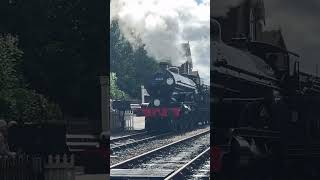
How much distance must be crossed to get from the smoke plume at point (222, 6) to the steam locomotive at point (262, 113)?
101 mm

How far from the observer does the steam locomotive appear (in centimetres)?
433

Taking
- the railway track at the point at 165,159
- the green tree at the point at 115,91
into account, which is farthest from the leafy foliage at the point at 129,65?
the railway track at the point at 165,159

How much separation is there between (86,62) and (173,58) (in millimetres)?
857

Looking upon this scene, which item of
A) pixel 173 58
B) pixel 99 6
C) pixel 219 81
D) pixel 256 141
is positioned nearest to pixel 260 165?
pixel 256 141

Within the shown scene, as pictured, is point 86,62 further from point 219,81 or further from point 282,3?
point 282,3

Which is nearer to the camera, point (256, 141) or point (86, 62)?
point (256, 141)

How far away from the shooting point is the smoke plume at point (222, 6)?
437 centimetres

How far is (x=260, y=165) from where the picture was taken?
437cm

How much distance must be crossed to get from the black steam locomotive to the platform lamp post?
0.43 m

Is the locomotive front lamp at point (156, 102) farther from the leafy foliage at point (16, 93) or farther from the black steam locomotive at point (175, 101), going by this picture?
the leafy foliage at point (16, 93)

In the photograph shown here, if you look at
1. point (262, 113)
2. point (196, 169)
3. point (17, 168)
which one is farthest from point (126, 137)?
point (262, 113)

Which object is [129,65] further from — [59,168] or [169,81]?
[59,168]

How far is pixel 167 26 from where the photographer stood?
4.36 m

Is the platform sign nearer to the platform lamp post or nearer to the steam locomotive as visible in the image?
the platform lamp post
